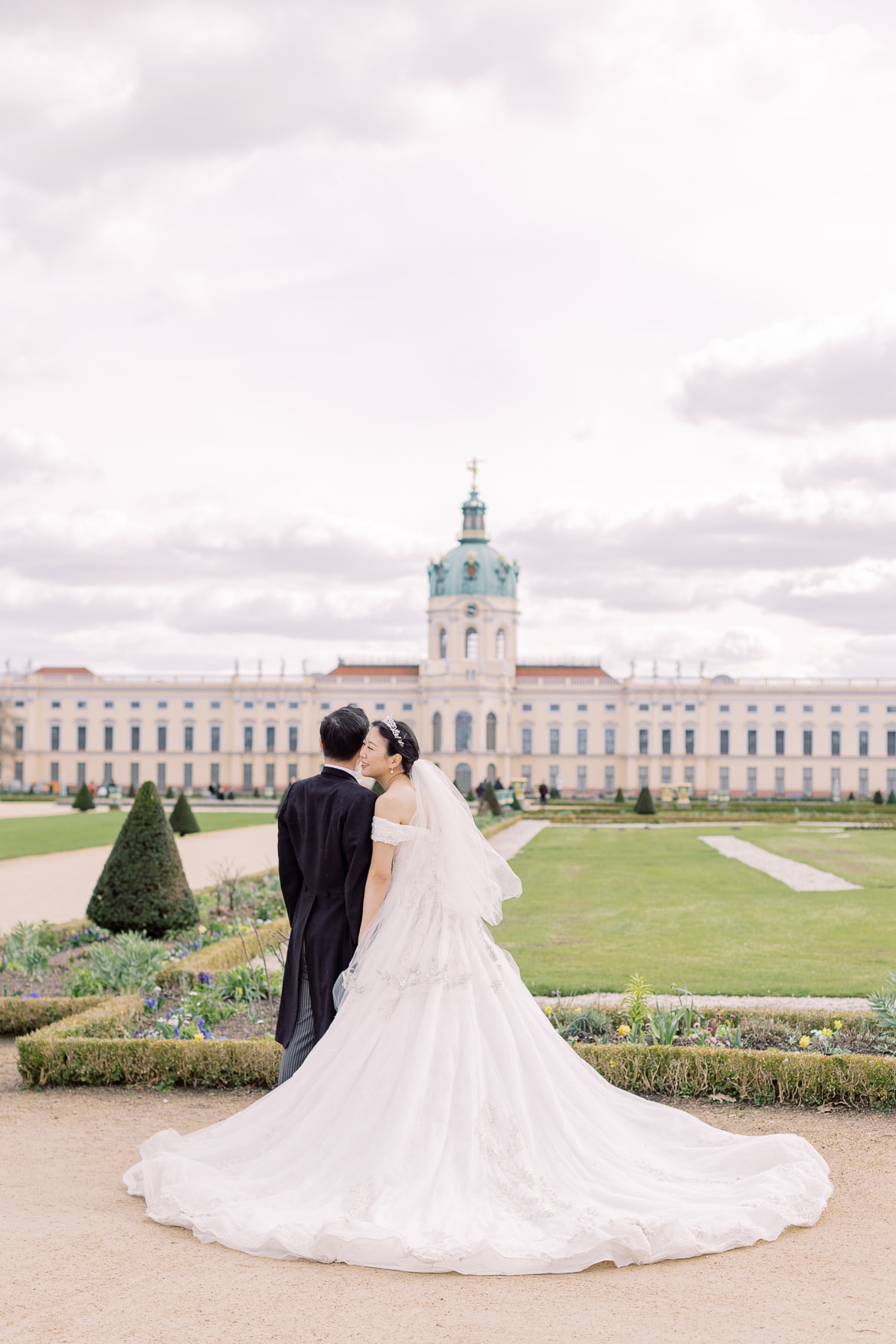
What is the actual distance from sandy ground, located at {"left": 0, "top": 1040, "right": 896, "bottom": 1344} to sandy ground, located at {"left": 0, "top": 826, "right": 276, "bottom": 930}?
893 centimetres

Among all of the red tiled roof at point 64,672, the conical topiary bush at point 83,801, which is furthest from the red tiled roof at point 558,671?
the conical topiary bush at point 83,801

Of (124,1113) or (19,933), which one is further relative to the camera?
(19,933)

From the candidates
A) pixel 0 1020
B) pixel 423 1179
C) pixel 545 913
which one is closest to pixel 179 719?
pixel 545 913

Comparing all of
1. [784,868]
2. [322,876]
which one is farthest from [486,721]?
[322,876]

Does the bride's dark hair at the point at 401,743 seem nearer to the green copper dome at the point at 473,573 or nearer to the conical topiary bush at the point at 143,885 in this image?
the conical topiary bush at the point at 143,885

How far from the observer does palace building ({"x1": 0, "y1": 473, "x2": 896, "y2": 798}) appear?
65.7m

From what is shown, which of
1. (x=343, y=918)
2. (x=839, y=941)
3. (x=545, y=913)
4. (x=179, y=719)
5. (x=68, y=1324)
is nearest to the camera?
(x=68, y=1324)

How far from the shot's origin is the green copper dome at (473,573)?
66250 mm

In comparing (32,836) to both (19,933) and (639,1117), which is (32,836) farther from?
(639,1117)

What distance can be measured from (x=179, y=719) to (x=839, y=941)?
6108 cm

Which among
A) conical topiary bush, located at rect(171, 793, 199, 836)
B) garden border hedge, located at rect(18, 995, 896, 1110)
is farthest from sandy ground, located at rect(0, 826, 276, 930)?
garden border hedge, located at rect(18, 995, 896, 1110)

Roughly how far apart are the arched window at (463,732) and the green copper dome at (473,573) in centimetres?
673

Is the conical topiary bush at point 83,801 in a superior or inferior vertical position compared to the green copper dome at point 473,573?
inferior

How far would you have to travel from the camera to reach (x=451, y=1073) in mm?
4242
